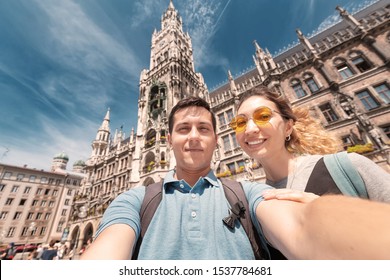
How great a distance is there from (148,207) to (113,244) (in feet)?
1.51

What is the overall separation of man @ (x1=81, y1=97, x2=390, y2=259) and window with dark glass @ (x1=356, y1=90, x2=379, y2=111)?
594 inches

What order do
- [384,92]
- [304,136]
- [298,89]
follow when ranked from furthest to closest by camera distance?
[298,89]
[384,92]
[304,136]

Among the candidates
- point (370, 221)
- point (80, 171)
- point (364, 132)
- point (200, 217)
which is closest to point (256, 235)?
point (200, 217)

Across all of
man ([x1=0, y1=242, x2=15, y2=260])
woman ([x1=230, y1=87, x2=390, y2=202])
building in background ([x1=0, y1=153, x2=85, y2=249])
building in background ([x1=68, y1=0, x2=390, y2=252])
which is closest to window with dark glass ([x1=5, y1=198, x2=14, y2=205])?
building in background ([x1=0, y1=153, x2=85, y2=249])

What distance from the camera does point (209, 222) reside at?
1510 millimetres

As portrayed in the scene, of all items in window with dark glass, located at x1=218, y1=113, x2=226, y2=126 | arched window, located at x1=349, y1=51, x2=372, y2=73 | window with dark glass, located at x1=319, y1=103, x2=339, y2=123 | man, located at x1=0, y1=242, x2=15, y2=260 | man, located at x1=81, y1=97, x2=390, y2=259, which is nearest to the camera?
man, located at x1=81, y1=97, x2=390, y2=259

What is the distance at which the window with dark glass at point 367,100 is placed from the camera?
1123 cm

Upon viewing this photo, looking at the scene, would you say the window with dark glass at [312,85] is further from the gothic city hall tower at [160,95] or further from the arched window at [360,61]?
the gothic city hall tower at [160,95]

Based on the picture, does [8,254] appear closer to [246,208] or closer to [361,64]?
[246,208]

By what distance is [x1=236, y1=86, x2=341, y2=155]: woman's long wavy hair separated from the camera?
2379 mm

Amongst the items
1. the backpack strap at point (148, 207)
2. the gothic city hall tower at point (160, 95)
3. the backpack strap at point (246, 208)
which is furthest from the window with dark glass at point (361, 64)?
the backpack strap at point (148, 207)

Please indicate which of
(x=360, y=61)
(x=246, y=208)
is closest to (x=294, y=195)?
(x=246, y=208)

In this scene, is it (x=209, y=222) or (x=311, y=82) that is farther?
(x=311, y=82)

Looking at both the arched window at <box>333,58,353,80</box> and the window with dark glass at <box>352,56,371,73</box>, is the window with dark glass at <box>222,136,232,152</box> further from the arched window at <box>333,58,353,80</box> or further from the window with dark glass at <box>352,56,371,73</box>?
the window with dark glass at <box>352,56,371,73</box>
